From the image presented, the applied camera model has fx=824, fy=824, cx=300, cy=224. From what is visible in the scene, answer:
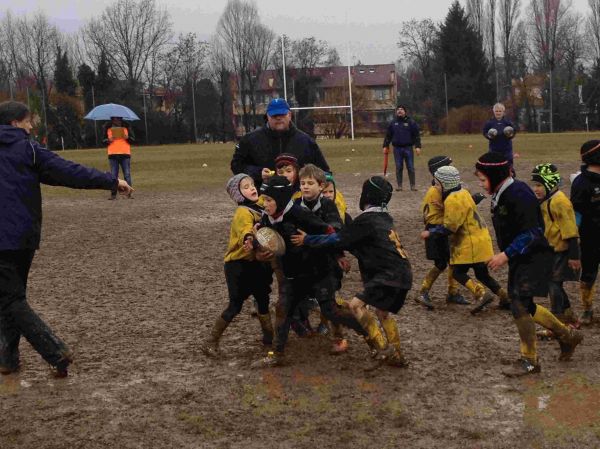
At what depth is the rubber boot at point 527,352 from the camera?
5609mm

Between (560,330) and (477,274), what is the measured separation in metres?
1.78

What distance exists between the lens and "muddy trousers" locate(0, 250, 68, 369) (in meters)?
5.79

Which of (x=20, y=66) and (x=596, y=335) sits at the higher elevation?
(x=20, y=66)

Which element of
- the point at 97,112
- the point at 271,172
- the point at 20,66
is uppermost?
the point at 20,66

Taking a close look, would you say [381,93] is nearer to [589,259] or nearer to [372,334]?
[589,259]

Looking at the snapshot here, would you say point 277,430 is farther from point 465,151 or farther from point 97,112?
point 465,151

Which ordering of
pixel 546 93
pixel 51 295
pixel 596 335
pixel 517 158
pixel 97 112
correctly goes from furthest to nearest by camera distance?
pixel 546 93, pixel 517 158, pixel 97 112, pixel 51 295, pixel 596 335

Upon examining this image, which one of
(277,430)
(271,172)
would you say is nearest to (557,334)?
(277,430)

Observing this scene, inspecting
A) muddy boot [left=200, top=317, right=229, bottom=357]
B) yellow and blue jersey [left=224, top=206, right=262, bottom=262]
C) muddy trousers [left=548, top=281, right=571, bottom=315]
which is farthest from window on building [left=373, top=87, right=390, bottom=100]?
muddy boot [left=200, top=317, right=229, bottom=357]

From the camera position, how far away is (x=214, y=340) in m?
6.33

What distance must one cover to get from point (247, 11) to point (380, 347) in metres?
81.5

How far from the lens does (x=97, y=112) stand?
2370 centimetres

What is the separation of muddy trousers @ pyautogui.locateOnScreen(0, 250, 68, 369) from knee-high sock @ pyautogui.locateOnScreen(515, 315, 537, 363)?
126 inches

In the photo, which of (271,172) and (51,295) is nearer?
(271,172)
